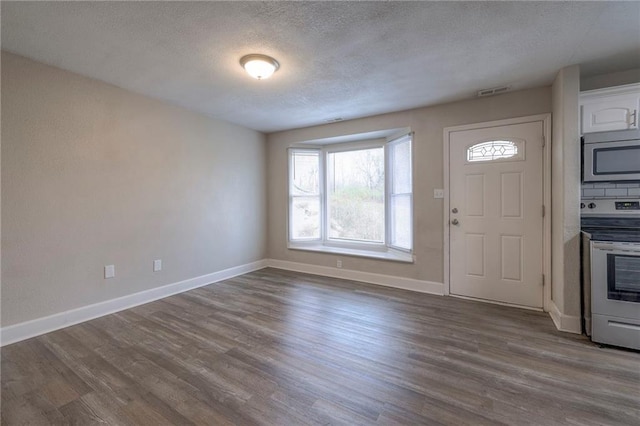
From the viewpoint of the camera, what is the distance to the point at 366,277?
4.14 m

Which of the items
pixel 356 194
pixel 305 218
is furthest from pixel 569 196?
pixel 305 218

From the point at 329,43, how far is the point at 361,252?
9.83 feet

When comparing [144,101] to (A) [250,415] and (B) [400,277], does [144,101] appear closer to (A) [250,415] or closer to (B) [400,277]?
(A) [250,415]

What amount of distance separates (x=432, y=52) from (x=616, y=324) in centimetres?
274

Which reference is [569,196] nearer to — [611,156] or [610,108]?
[611,156]

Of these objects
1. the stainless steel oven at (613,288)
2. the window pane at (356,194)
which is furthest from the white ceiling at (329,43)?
the stainless steel oven at (613,288)

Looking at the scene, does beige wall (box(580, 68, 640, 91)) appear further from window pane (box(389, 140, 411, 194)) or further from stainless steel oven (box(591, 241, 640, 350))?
window pane (box(389, 140, 411, 194))

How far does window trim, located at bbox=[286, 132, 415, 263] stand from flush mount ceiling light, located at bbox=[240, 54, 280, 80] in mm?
2172

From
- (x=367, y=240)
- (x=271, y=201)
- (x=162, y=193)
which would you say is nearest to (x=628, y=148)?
(x=367, y=240)

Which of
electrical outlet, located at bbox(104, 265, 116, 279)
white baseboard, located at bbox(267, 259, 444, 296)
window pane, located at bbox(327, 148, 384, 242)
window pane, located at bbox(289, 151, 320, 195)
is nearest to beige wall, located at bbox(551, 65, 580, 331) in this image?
white baseboard, located at bbox(267, 259, 444, 296)

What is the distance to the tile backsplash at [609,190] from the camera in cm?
267

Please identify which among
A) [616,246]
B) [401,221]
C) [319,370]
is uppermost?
[401,221]

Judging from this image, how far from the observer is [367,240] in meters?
4.59

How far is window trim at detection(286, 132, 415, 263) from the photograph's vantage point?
159 inches
